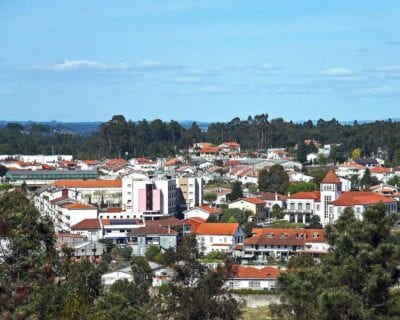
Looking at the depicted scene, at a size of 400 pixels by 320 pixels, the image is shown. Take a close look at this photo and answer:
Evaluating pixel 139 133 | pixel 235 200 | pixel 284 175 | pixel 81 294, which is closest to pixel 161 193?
pixel 235 200

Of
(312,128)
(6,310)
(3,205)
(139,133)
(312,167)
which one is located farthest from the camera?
(312,128)

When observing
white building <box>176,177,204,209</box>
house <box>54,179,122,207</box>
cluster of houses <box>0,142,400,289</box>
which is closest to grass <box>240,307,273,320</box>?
cluster of houses <box>0,142,400,289</box>

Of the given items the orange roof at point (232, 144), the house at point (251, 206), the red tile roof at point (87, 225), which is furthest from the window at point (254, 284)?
the orange roof at point (232, 144)

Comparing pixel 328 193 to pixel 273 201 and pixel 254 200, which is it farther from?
pixel 273 201

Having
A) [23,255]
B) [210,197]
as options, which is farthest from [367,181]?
[23,255]

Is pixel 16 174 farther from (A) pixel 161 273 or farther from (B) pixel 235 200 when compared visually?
(A) pixel 161 273

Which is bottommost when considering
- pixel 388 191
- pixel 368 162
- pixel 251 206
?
pixel 251 206
